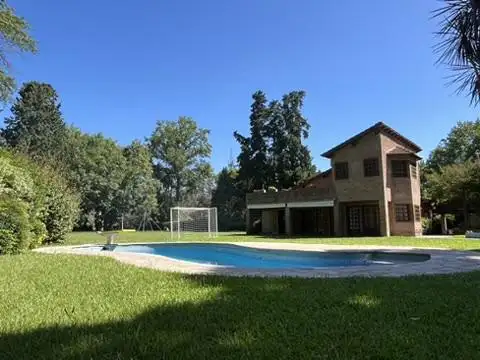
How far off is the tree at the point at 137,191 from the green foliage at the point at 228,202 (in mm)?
8138

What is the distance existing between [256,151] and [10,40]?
28.5m

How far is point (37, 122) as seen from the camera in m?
49.9

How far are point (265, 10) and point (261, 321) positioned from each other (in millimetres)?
15592

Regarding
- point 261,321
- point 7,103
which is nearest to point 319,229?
point 7,103

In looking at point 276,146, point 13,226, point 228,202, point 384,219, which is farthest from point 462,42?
point 228,202

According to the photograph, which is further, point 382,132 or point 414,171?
point 414,171

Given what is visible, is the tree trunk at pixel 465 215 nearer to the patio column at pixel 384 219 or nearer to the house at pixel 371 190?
the house at pixel 371 190

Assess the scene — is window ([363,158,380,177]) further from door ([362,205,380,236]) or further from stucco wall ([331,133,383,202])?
door ([362,205,380,236])

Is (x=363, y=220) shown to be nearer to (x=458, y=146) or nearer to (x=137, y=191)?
(x=458, y=146)

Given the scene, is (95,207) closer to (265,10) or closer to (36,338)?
(265,10)

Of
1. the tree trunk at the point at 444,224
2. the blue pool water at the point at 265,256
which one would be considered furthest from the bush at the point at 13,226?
the tree trunk at the point at 444,224

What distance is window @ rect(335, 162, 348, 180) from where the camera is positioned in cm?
2953

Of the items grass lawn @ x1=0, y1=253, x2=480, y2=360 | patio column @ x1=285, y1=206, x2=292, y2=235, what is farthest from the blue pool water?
patio column @ x1=285, y1=206, x2=292, y2=235

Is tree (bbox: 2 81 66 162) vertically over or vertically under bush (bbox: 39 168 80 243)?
over
